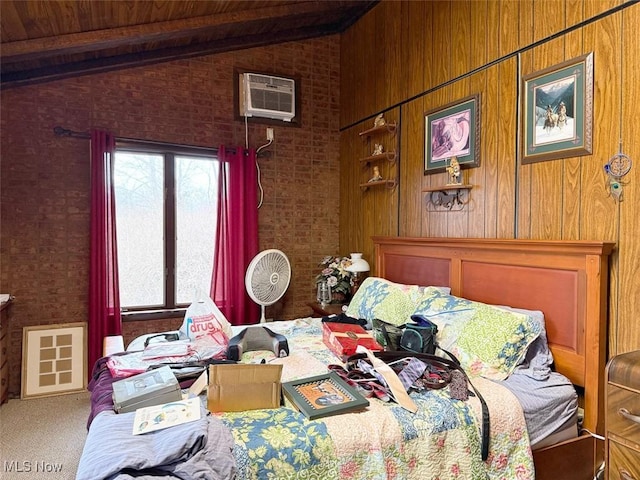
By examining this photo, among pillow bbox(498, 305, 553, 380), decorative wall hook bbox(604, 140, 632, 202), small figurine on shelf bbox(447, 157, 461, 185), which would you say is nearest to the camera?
decorative wall hook bbox(604, 140, 632, 202)

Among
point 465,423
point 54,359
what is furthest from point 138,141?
point 465,423

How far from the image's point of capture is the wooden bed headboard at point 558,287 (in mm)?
1898

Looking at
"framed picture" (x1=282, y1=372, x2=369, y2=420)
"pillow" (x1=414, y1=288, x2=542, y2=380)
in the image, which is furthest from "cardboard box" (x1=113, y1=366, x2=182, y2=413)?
"pillow" (x1=414, y1=288, x2=542, y2=380)

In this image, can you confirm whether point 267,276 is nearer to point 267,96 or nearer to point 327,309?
point 327,309

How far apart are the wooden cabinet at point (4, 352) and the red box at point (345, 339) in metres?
2.44

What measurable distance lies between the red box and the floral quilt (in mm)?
568

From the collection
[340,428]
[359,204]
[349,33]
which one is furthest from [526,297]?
[349,33]

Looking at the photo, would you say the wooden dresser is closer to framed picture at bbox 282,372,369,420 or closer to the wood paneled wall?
the wood paneled wall

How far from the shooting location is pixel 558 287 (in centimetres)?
206

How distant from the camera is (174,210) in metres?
3.73

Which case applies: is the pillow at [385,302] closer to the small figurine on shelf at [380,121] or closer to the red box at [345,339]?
the red box at [345,339]

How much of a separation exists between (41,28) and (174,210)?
1.61m

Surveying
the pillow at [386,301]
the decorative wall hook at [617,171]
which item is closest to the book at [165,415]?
the pillow at [386,301]

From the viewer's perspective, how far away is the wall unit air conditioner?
382 centimetres
